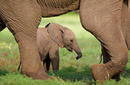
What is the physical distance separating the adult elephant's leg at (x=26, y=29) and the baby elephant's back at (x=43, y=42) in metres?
5.24

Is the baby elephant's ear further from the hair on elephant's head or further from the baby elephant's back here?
the baby elephant's back

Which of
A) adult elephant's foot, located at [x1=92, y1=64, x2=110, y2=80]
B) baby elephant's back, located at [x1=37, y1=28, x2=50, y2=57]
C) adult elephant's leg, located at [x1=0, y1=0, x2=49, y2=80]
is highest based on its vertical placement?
adult elephant's leg, located at [x1=0, y1=0, x2=49, y2=80]

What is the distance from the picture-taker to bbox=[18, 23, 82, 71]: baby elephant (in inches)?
436

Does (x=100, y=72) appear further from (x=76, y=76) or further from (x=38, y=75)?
(x=76, y=76)

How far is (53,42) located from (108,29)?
5.91 meters

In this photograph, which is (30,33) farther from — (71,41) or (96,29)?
(71,41)

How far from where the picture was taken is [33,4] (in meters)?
5.97

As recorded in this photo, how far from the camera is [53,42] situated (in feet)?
37.0

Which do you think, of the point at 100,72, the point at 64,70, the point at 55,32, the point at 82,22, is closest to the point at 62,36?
the point at 55,32

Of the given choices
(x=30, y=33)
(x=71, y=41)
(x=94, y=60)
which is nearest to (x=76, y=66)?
(x=94, y=60)

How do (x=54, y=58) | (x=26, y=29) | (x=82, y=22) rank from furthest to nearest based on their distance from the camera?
(x=54, y=58) < (x=26, y=29) < (x=82, y=22)

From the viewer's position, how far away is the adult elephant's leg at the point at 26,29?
5.95 m

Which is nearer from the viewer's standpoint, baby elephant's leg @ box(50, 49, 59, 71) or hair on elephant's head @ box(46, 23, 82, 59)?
baby elephant's leg @ box(50, 49, 59, 71)

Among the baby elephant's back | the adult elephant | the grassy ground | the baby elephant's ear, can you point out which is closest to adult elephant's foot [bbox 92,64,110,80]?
the adult elephant
